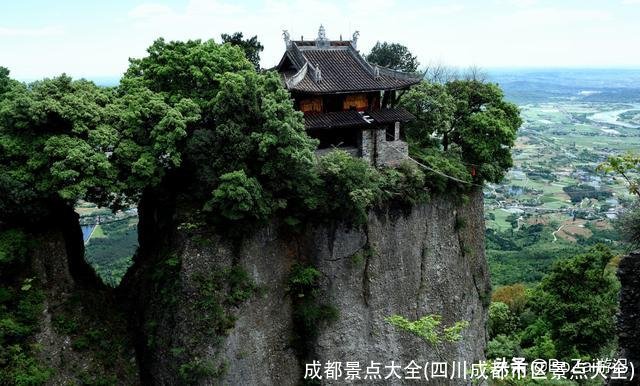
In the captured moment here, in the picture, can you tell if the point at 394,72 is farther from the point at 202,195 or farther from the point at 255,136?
the point at 202,195

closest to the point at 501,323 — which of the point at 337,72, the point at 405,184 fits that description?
the point at 405,184

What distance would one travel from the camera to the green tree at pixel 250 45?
27.9m

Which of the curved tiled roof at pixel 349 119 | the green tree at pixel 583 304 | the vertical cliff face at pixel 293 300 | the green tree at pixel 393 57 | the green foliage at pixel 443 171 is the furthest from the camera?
the green tree at pixel 393 57

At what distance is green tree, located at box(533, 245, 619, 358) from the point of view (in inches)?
1139

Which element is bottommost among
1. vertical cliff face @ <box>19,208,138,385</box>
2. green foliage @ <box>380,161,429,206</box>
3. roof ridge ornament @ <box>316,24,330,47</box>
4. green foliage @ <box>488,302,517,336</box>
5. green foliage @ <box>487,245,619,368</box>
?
green foliage @ <box>488,302,517,336</box>

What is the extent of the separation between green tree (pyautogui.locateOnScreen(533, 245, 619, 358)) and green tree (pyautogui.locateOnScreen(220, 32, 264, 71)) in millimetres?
18800

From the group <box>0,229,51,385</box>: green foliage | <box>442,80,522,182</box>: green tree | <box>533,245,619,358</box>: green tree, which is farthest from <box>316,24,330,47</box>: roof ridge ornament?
<box>533,245,619,358</box>: green tree

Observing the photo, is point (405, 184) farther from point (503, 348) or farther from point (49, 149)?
point (503, 348)

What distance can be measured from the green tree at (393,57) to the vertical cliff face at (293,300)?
44.3ft

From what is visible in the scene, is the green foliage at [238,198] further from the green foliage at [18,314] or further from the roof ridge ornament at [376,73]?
the roof ridge ornament at [376,73]

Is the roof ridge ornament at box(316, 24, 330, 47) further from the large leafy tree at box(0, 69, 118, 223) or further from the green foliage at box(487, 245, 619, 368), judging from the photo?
the green foliage at box(487, 245, 619, 368)

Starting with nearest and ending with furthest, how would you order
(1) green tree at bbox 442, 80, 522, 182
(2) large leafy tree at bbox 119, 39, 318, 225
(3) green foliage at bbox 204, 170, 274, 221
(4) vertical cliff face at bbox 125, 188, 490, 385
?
(3) green foliage at bbox 204, 170, 274, 221 → (2) large leafy tree at bbox 119, 39, 318, 225 → (4) vertical cliff face at bbox 125, 188, 490, 385 → (1) green tree at bbox 442, 80, 522, 182

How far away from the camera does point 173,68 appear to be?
19.9 metres

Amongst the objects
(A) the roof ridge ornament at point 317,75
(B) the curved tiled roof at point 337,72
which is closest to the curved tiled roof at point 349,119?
(B) the curved tiled roof at point 337,72
